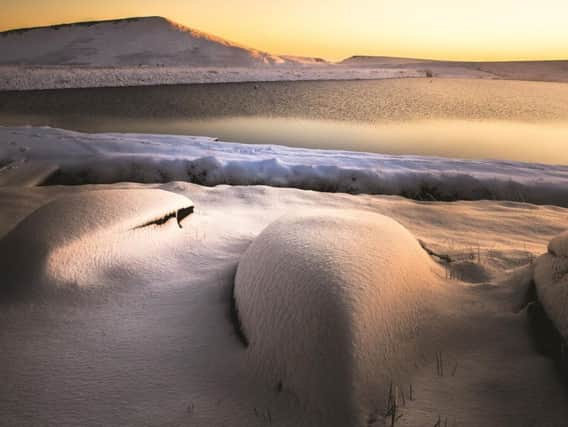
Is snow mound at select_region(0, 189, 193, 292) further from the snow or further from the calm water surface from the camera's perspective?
the calm water surface

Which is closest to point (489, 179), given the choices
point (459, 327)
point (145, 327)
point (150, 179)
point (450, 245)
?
point (450, 245)

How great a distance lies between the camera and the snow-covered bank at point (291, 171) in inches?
181

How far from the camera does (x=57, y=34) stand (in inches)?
2032

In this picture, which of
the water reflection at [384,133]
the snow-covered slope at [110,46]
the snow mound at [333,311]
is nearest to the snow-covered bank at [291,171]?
the snow mound at [333,311]

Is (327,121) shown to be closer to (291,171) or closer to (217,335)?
(291,171)

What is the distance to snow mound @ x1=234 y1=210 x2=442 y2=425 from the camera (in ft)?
4.42

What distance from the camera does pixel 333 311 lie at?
1441mm

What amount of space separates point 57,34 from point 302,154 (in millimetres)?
57280

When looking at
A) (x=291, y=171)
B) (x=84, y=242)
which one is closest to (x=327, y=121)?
(x=291, y=171)

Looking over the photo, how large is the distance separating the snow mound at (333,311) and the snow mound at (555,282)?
41 centimetres

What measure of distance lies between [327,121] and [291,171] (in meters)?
7.87

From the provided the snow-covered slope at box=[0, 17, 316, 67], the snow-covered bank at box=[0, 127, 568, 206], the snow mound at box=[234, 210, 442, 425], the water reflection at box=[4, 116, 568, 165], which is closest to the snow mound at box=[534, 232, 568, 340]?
the snow mound at box=[234, 210, 442, 425]

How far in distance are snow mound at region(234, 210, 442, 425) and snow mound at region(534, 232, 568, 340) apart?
0.41m

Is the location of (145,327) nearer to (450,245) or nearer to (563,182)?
(450,245)
